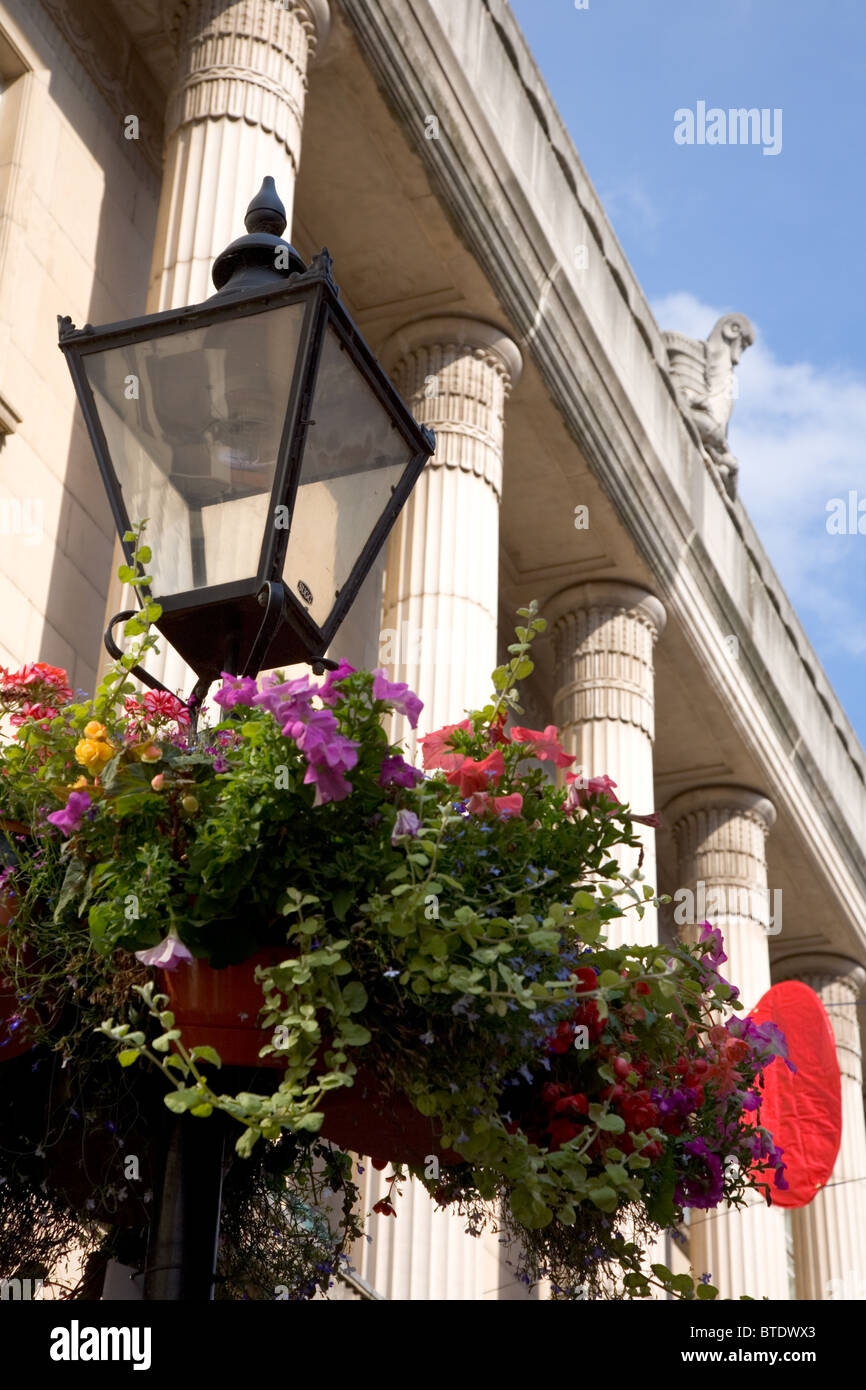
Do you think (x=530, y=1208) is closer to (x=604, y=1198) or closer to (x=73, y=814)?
(x=604, y=1198)

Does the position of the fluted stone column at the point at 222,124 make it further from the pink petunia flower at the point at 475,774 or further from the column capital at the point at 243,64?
the pink petunia flower at the point at 475,774

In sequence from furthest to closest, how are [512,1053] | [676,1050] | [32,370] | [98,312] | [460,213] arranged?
[460,213] < [98,312] < [32,370] < [676,1050] < [512,1053]

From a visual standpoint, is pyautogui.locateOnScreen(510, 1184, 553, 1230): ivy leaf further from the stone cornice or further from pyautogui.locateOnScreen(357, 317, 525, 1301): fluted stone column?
the stone cornice

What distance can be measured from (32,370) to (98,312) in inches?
38.3

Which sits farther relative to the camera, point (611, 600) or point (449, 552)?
point (611, 600)

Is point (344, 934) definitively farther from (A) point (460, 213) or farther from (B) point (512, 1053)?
(A) point (460, 213)

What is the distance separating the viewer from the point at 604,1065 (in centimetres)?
337

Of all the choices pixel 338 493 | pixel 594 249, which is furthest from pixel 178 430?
pixel 594 249

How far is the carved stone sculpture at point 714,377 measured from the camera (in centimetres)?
1925

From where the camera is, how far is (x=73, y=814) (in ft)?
10.1

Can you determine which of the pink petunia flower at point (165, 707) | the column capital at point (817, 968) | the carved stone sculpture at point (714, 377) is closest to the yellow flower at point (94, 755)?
the pink petunia flower at point (165, 707)

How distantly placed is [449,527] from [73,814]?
29.5ft
